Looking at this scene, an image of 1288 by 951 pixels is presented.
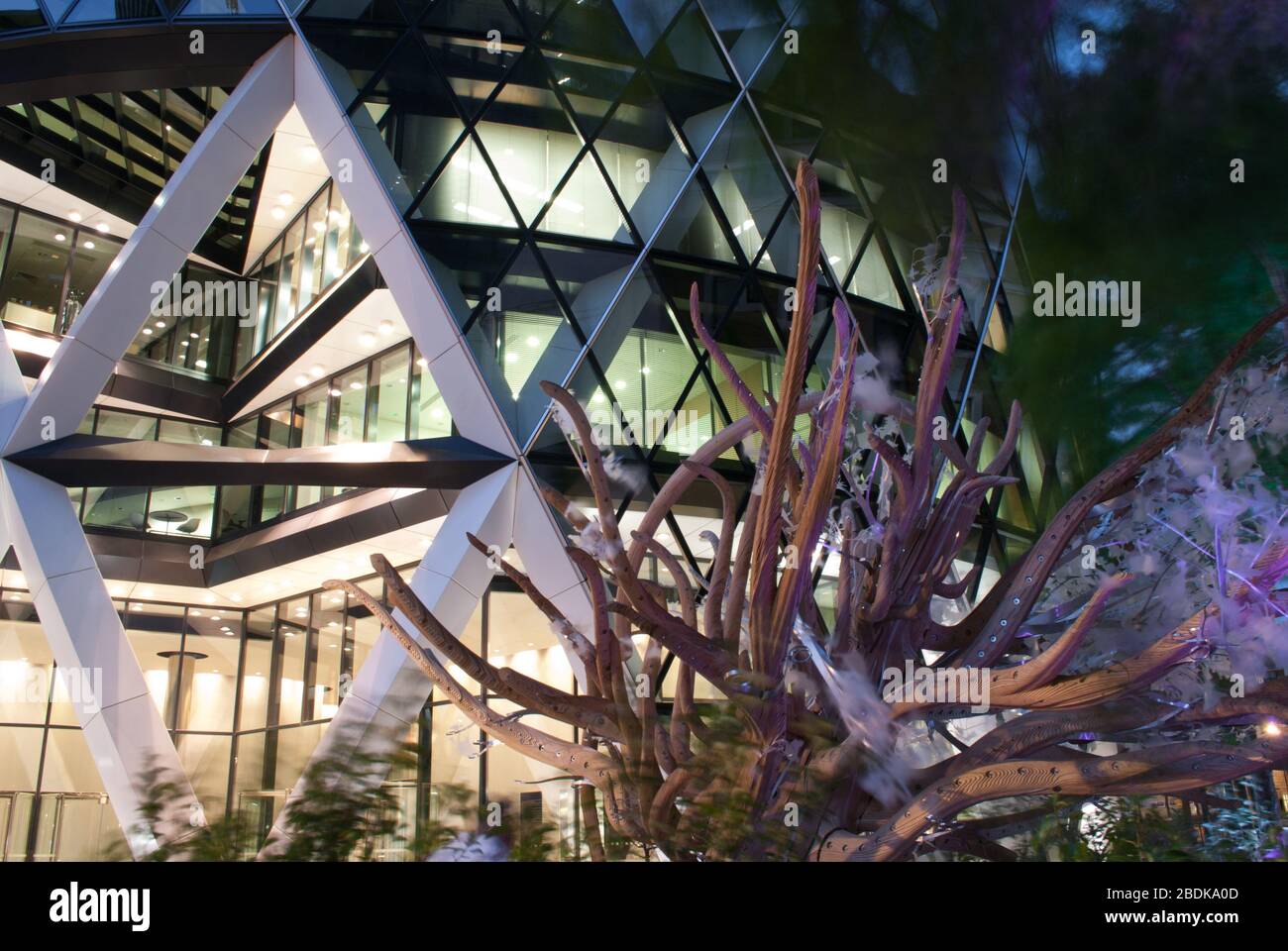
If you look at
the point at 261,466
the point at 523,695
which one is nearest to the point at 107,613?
the point at 261,466

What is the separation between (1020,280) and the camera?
8742 mm

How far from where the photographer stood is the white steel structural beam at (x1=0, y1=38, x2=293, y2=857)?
38.4 ft

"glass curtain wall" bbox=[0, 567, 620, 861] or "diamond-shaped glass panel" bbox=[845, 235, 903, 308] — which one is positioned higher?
"diamond-shaped glass panel" bbox=[845, 235, 903, 308]

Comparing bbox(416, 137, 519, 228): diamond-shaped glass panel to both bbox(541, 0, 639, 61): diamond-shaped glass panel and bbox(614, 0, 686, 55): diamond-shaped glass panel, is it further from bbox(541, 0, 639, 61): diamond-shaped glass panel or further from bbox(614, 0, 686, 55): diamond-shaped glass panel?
bbox(614, 0, 686, 55): diamond-shaped glass panel

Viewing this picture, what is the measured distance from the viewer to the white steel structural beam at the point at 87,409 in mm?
11711

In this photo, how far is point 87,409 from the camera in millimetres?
12945

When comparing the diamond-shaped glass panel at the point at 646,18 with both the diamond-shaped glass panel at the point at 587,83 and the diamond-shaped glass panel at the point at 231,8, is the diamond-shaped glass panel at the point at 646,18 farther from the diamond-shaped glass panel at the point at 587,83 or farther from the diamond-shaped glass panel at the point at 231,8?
the diamond-shaped glass panel at the point at 231,8

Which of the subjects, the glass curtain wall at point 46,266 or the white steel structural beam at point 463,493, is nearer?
the white steel structural beam at point 463,493
